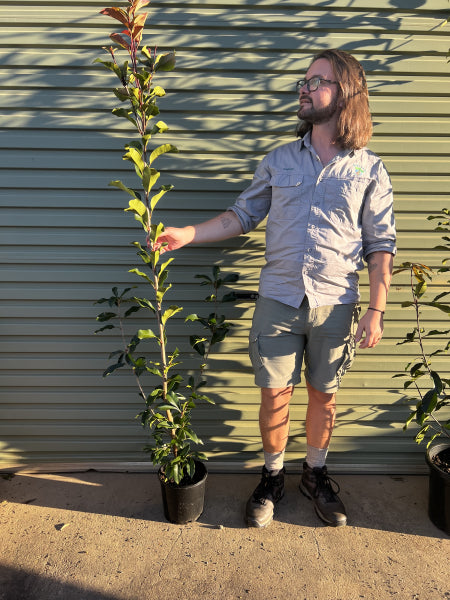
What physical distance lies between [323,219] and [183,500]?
1530mm

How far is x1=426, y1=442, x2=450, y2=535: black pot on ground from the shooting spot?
91.7 inches

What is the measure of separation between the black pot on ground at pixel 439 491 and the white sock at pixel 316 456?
53 cm

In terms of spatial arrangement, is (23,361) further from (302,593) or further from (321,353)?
(302,593)

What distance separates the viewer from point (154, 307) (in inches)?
92.7

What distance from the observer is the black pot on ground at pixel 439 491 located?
2328 mm

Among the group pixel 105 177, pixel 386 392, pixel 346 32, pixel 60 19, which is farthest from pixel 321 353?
pixel 60 19

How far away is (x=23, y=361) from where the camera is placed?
268 centimetres

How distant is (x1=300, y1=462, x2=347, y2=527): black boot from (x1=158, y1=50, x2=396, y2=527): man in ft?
0.05

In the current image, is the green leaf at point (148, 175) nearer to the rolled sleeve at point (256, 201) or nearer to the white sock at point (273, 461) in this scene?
the rolled sleeve at point (256, 201)

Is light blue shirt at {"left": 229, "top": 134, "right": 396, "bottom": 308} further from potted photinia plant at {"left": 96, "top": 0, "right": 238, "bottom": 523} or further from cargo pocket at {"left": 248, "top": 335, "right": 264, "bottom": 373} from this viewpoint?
potted photinia plant at {"left": 96, "top": 0, "right": 238, "bottom": 523}

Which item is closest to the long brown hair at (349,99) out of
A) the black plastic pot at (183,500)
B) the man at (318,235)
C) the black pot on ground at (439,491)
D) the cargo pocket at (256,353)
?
the man at (318,235)

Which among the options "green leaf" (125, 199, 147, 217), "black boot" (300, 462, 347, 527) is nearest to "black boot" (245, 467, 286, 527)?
"black boot" (300, 462, 347, 527)

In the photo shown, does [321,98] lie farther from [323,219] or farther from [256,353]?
[256,353]

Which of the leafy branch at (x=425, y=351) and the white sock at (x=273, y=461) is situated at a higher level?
the leafy branch at (x=425, y=351)
